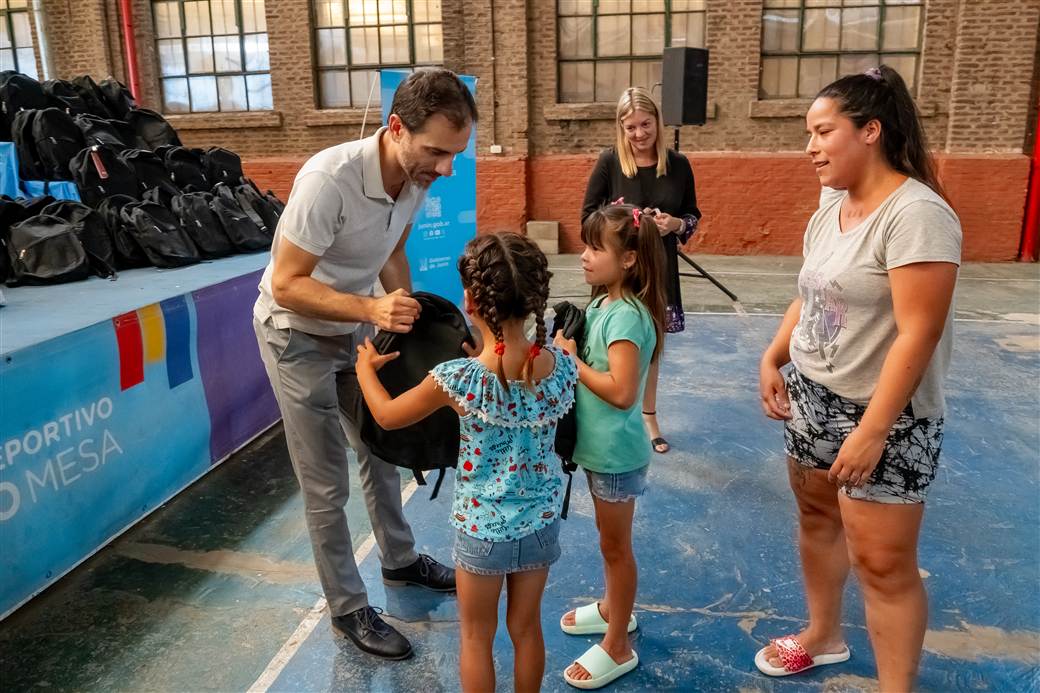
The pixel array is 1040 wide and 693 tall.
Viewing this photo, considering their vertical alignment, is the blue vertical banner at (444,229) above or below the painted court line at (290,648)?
above

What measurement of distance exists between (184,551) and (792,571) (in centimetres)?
243

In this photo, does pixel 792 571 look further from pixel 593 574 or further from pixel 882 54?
pixel 882 54

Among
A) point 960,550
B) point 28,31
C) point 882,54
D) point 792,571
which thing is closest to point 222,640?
point 792,571

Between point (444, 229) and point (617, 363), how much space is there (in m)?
4.06

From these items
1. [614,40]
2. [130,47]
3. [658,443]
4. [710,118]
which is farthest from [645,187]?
[130,47]

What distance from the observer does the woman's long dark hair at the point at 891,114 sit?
173 centimetres

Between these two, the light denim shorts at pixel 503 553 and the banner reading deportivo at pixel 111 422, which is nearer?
the light denim shorts at pixel 503 553

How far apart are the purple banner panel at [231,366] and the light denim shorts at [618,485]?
2.36 m

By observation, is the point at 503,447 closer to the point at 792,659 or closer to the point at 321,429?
the point at 321,429

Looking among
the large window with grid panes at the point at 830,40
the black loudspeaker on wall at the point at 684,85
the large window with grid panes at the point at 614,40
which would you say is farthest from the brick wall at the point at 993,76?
the black loudspeaker on wall at the point at 684,85

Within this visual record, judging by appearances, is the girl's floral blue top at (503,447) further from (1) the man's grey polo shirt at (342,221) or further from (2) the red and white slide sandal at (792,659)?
(2) the red and white slide sandal at (792,659)

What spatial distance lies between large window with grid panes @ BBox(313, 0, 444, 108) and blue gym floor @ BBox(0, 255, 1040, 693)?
8.26m

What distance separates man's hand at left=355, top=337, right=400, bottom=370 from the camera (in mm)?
1905

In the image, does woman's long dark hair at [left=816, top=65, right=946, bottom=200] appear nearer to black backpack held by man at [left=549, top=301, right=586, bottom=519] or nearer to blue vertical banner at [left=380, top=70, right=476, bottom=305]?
black backpack held by man at [left=549, top=301, right=586, bottom=519]
